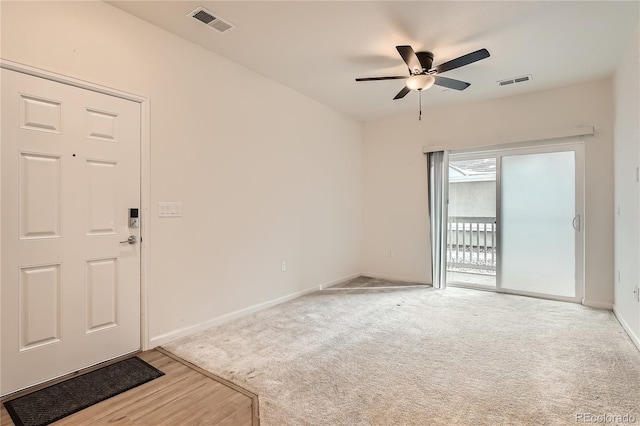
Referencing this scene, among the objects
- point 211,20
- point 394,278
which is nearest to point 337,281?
point 394,278

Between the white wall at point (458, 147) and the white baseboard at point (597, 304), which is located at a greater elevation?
Answer: the white wall at point (458, 147)

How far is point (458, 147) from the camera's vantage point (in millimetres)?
4703

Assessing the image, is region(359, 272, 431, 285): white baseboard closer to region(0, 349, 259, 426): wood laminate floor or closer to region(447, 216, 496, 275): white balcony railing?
region(447, 216, 496, 275): white balcony railing

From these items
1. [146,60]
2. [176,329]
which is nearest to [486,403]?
[176,329]

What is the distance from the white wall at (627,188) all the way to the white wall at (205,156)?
133 inches

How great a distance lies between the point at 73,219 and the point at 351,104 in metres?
3.71

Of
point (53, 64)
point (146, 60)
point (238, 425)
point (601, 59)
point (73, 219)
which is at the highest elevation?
point (601, 59)

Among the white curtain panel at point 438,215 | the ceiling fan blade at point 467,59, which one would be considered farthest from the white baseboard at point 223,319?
the ceiling fan blade at point 467,59

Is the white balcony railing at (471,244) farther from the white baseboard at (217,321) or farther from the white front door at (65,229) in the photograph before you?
the white front door at (65,229)

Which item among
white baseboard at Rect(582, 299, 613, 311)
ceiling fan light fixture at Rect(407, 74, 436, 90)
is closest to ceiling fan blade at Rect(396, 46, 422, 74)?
ceiling fan light fixture at Rect(407, 74, 436, 90)

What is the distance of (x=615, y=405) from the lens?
74.5 inches

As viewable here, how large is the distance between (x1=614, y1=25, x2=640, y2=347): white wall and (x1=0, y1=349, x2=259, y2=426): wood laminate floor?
3268 millimetres

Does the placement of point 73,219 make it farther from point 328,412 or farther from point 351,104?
point 351,104

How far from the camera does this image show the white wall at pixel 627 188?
2.77 m
